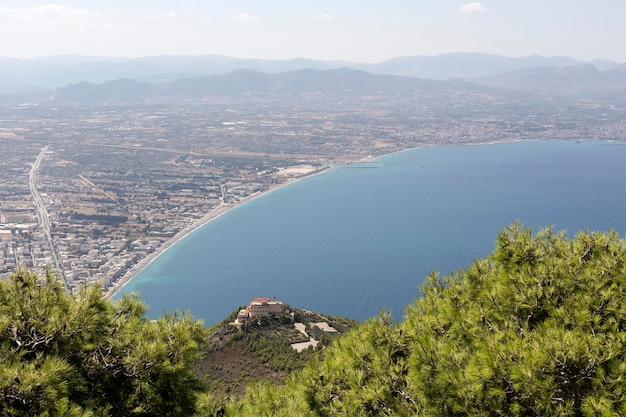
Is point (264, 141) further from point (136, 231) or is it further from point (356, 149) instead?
point (136, 231)

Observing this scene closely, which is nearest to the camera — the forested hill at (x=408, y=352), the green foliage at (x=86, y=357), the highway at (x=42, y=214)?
the green foliage at (x=86, y=357)

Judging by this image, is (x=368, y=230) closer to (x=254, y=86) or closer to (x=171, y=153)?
(x=171, y=153)

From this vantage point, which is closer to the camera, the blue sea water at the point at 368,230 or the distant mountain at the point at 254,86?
the blue sea water at the point at 368,230

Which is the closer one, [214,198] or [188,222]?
[188,222]

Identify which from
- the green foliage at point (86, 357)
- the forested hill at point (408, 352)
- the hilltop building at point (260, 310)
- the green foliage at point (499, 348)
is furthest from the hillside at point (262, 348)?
the green foliage at point (86, 357)

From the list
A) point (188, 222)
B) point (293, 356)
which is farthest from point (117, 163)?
point (293, 356)

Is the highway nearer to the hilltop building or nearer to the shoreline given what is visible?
the shoreline

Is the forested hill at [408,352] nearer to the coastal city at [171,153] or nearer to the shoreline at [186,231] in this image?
the coastal city at [171,153]
